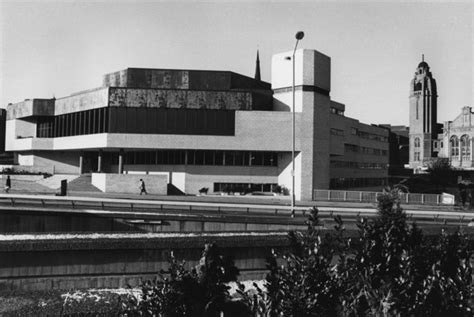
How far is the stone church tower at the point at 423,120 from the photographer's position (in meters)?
125

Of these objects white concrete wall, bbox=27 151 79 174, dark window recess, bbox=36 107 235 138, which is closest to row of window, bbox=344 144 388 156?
dark window recess, bbox=36 107 235 138

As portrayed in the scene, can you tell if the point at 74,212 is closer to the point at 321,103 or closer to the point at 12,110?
the point at 321,103

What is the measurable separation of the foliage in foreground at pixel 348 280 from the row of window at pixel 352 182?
4404 cm

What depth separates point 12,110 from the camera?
59.1 meters

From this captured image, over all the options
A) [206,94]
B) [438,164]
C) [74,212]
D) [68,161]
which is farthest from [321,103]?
[438,164]

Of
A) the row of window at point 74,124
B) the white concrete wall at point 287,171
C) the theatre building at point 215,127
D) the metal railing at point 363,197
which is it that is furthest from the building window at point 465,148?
the row of window at point 74,124

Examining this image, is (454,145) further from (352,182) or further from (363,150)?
(352,182)

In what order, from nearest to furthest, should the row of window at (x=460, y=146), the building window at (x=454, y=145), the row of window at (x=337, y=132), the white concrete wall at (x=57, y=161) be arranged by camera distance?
the row of window at (x=337, y=132) → the white concrete wall at (x=57, y=161) → the row of window at (x=460, y=146) → the building window at (x=454, y=145)

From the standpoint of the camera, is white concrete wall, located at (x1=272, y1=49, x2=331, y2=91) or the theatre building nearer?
the theatre building

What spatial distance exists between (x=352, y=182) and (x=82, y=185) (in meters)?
35.5

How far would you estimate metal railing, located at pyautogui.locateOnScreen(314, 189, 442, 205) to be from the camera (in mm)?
35531

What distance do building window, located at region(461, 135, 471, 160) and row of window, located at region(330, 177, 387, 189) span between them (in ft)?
200

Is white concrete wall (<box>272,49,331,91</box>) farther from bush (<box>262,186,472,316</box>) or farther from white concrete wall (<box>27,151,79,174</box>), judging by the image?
bush (<box>262,186,472,316</box>)

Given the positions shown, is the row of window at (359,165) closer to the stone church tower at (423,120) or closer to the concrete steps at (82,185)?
the concrete steps at (82,185)
